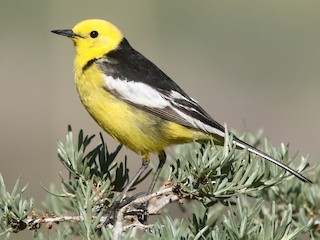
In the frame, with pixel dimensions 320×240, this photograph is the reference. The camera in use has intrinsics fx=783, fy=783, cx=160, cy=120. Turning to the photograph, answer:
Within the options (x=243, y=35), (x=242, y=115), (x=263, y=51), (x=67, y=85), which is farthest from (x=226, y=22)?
(x=67, y=85)

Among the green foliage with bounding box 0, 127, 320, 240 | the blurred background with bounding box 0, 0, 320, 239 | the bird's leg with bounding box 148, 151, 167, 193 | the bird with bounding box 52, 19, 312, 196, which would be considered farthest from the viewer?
the blurred background with bounding box 0, 0, 320, 239

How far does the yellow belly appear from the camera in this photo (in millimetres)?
3023

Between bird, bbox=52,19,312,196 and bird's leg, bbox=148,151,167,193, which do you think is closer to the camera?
bird's leg, bbox=148,151,167,193

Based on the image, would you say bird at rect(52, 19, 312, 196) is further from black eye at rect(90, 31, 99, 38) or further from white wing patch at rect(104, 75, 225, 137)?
black eye at rect(90, 31, 99, 38)

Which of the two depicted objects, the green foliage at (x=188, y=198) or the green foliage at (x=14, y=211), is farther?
the green foliage at (x=14, y=211)

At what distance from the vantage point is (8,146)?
792 centimetres

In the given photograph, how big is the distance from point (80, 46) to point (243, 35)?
9449 millimetres

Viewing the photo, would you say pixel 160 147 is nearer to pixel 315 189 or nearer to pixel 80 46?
pixel 80 46

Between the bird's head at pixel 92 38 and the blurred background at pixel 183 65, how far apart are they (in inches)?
104

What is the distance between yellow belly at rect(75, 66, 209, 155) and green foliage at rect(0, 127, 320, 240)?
917mm

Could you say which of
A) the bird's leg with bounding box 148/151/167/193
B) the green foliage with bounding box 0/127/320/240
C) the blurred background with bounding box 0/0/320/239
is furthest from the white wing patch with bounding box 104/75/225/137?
the blurred background with bounding box 0/0/320/239

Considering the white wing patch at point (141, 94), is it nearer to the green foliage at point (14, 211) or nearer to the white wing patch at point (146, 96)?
the white wing patch at point (146, 96)

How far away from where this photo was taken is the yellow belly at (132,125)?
3023mm

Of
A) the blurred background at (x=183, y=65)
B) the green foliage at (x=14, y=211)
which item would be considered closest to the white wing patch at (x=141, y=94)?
the green foliage at (x=14, y=211)
